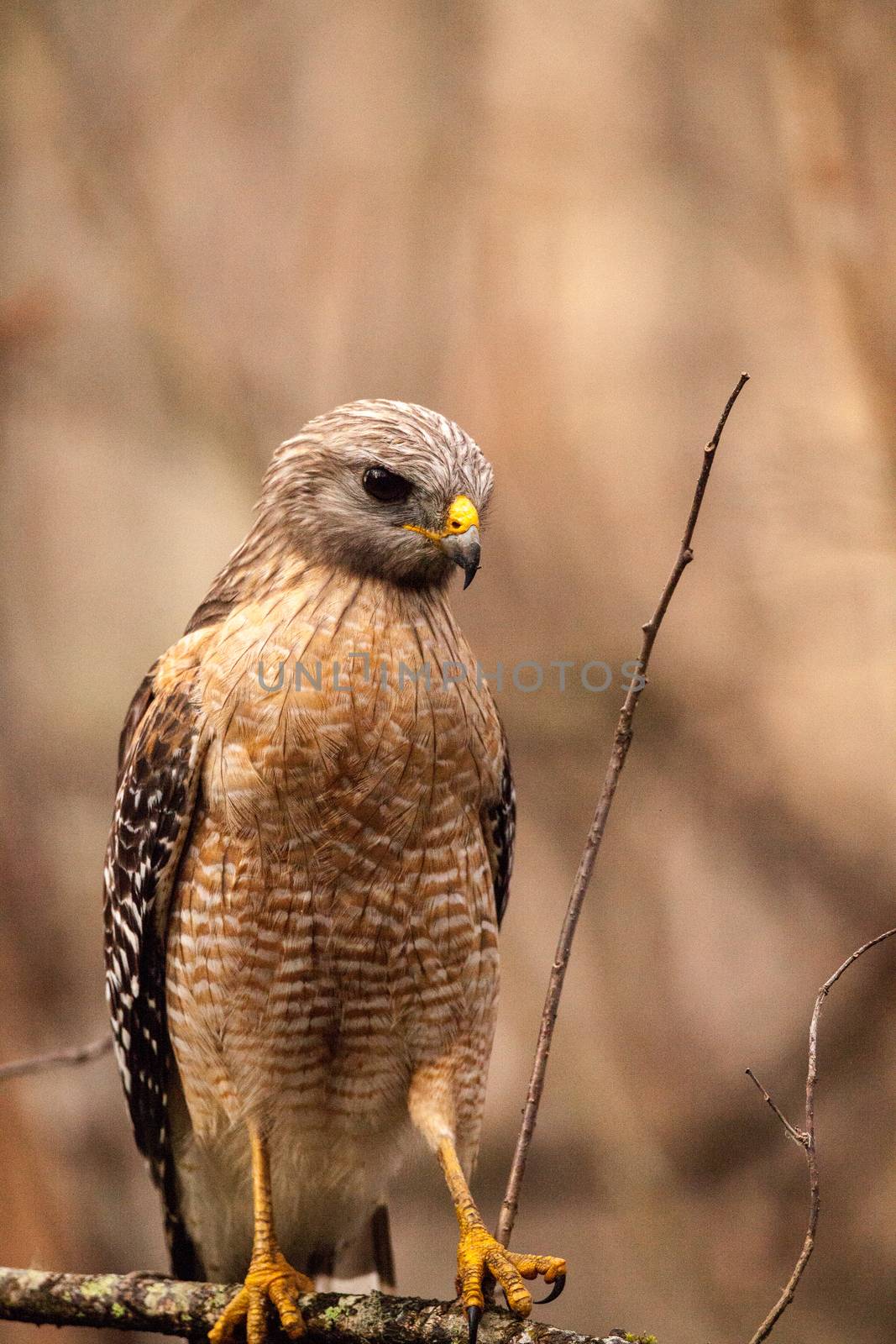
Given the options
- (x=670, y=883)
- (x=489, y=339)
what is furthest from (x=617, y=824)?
(x=489, y=339)

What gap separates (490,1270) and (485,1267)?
0.02 m

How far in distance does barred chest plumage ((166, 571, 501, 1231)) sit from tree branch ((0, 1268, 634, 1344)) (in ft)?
1.70

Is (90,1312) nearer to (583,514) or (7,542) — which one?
(583,514)

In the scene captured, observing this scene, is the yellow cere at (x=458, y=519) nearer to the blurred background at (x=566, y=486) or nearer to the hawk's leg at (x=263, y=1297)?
the hawk's leg at (x=263, y=1297)

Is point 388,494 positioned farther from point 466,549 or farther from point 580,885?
point 580,885

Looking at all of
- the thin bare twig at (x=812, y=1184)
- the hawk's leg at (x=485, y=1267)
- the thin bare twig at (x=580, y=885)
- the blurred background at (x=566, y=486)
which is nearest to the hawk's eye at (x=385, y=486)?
the thin bare twig at (x=580, y=885)

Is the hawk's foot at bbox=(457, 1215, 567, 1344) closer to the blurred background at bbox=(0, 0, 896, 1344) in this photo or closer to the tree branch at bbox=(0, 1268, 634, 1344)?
the tree branch at bbox=(0, 1268, 634, 1344)

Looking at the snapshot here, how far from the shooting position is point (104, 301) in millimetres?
6707

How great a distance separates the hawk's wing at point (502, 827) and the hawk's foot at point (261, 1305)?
1.06 meters

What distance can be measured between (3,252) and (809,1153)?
21.0 feet

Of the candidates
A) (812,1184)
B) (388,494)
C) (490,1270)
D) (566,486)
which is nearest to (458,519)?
(388,494)

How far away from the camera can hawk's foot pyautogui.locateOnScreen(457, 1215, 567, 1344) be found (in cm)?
253

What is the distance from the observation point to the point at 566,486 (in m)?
6.10

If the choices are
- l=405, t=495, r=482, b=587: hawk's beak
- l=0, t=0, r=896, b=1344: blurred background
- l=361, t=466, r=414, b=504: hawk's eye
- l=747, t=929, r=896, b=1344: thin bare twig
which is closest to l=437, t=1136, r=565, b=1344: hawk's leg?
l=747, t=929, r=896, b=1344: thin bare twig
